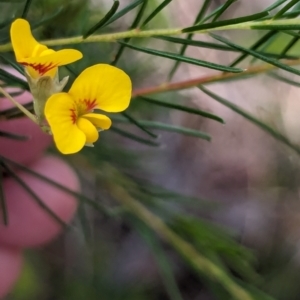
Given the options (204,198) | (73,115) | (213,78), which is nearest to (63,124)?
(73,115)

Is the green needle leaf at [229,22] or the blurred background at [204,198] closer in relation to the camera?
the green needle leaf at [229,22]

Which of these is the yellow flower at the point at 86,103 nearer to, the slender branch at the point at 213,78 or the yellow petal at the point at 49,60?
the yellow petal at the point at 49,60

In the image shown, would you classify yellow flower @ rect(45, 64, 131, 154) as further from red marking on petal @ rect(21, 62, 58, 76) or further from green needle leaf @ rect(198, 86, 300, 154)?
green needle leaf @ rect(198, 86, 300, 154)

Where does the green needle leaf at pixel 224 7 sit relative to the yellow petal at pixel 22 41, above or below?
above

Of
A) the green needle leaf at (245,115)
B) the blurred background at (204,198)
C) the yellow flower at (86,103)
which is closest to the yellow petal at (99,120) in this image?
the yellow flower at (86,103)

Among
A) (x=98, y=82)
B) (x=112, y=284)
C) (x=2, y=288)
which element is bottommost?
(x=112, y=284)

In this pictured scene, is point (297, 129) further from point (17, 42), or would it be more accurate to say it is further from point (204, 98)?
point (17, 42)

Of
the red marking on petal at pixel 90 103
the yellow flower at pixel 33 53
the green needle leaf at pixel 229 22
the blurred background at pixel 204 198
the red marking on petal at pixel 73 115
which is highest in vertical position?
the green needle leaf at pixel 229 22

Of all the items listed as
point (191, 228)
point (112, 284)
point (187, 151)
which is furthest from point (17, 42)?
point (187, 151)
